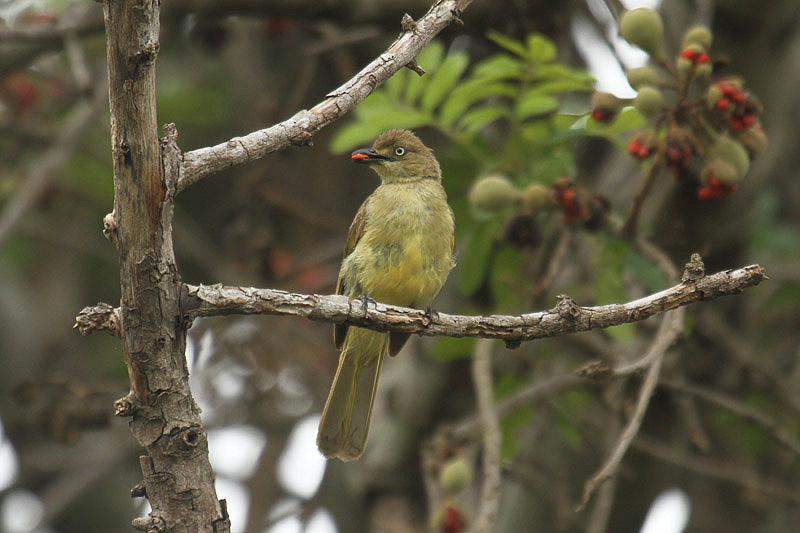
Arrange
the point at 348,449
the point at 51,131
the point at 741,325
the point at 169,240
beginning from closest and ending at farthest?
the point at 169,240 → the point at 348,449 → the point at 741,325 → the point at 51,131

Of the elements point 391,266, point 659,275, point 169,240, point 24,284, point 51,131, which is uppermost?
point 51,131

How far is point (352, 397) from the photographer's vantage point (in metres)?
4.55

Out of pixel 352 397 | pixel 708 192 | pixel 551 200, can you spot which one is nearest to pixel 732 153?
pixel 708 192

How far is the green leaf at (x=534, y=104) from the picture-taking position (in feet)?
14.7

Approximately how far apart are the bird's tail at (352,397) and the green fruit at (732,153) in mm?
1839

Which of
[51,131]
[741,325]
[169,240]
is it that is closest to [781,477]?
[741,325]

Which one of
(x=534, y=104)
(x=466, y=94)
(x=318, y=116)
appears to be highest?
(x=466, y=94)

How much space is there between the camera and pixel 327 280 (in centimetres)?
693

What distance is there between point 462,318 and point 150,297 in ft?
3.28

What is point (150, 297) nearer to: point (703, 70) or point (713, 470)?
point (703, 70)

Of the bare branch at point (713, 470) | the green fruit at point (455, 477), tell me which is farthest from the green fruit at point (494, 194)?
the bare branch at point (713, 470)

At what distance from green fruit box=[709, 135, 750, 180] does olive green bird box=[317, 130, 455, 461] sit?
1387mm

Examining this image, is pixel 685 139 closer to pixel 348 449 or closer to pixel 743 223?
pixel 743 223

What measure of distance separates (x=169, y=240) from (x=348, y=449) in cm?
209
